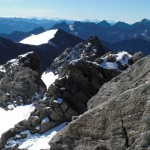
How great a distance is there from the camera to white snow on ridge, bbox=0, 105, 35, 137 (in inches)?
1916

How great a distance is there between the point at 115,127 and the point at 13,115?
41486mm

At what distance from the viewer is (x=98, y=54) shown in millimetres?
91438

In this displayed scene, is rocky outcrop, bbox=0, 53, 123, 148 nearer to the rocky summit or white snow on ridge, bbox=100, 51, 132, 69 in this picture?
the rocky summit

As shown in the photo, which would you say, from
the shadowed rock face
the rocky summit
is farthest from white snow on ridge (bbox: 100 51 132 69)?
the shadowed rock face

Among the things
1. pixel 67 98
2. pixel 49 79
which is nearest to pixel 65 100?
pixel 67 98

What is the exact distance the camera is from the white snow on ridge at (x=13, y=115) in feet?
160

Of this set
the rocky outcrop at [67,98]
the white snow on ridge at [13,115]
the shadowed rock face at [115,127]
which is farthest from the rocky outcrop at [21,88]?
the shadowed rock face at [115,127]

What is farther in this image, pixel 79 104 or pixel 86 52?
pixel 86 52

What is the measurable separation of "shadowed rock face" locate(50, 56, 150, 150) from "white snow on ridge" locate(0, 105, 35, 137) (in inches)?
1290

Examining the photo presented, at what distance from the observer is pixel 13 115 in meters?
53.9

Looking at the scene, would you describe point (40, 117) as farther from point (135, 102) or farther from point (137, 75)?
point (135, 102)

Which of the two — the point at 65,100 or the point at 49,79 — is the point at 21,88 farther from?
the point at 49,79

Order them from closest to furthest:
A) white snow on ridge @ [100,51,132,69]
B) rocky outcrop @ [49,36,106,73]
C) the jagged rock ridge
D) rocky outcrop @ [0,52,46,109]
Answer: the jagged rock ridge
white snow on ridge @ [100,51,132,69]
rocky outcrop @ [0,52,46,109]
rocky outcrop @ [49,36,106,73]

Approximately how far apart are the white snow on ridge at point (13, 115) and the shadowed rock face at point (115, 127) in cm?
3276
